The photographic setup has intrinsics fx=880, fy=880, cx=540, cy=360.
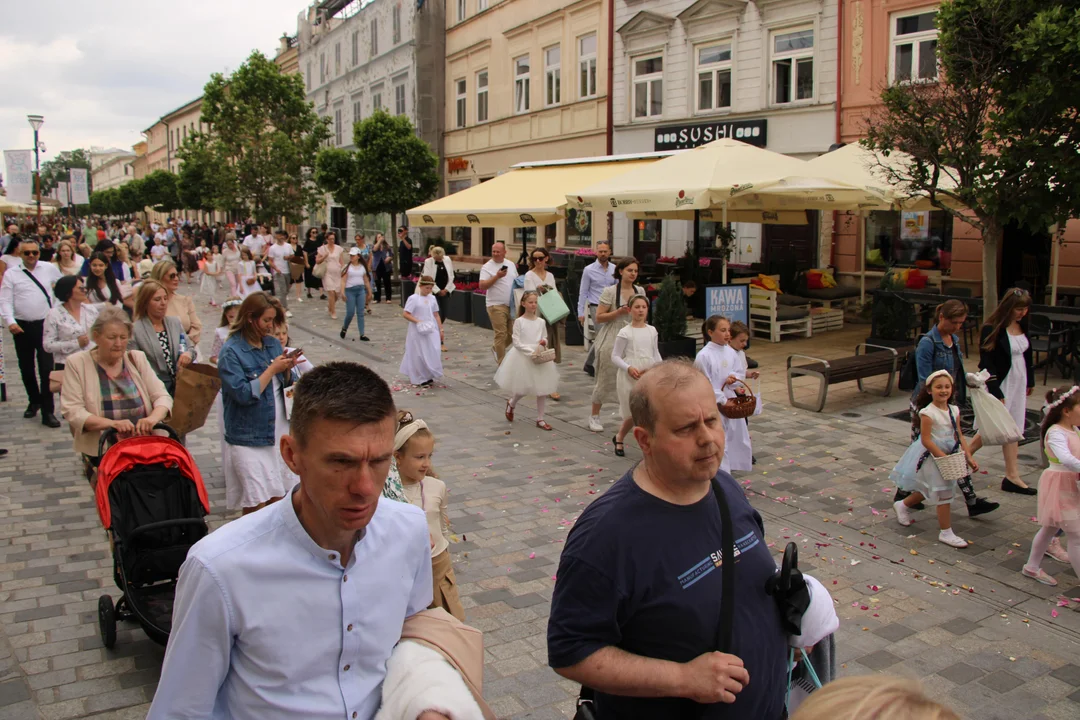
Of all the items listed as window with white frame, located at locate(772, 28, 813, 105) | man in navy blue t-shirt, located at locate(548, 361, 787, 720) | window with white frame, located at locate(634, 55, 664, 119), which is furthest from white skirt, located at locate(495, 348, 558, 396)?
window with white frame, located at locate(634, 55, 664, 119)

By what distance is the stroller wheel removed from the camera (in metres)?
4.67

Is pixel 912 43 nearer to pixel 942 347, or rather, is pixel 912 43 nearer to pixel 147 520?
pixel 942 347

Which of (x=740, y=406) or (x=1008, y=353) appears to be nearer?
(x=740, y=406)

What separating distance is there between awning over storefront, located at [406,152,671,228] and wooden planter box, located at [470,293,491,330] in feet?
5.30

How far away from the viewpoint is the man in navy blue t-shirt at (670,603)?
2234 mm

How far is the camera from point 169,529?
4.73 meters

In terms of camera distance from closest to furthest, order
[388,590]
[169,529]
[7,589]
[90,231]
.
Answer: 1. [388,590]
2. [169,529]
3. [7,589]
4. [90,231]

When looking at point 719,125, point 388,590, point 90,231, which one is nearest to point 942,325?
point 388,590

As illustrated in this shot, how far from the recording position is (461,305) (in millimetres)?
19078

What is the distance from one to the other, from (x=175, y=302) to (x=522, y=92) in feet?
76.9

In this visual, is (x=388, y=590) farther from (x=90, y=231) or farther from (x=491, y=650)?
(x=90, y=231)

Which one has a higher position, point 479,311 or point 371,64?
point 371,64

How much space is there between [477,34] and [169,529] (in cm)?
3005

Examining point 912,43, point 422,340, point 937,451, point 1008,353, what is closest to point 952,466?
point 937,451
